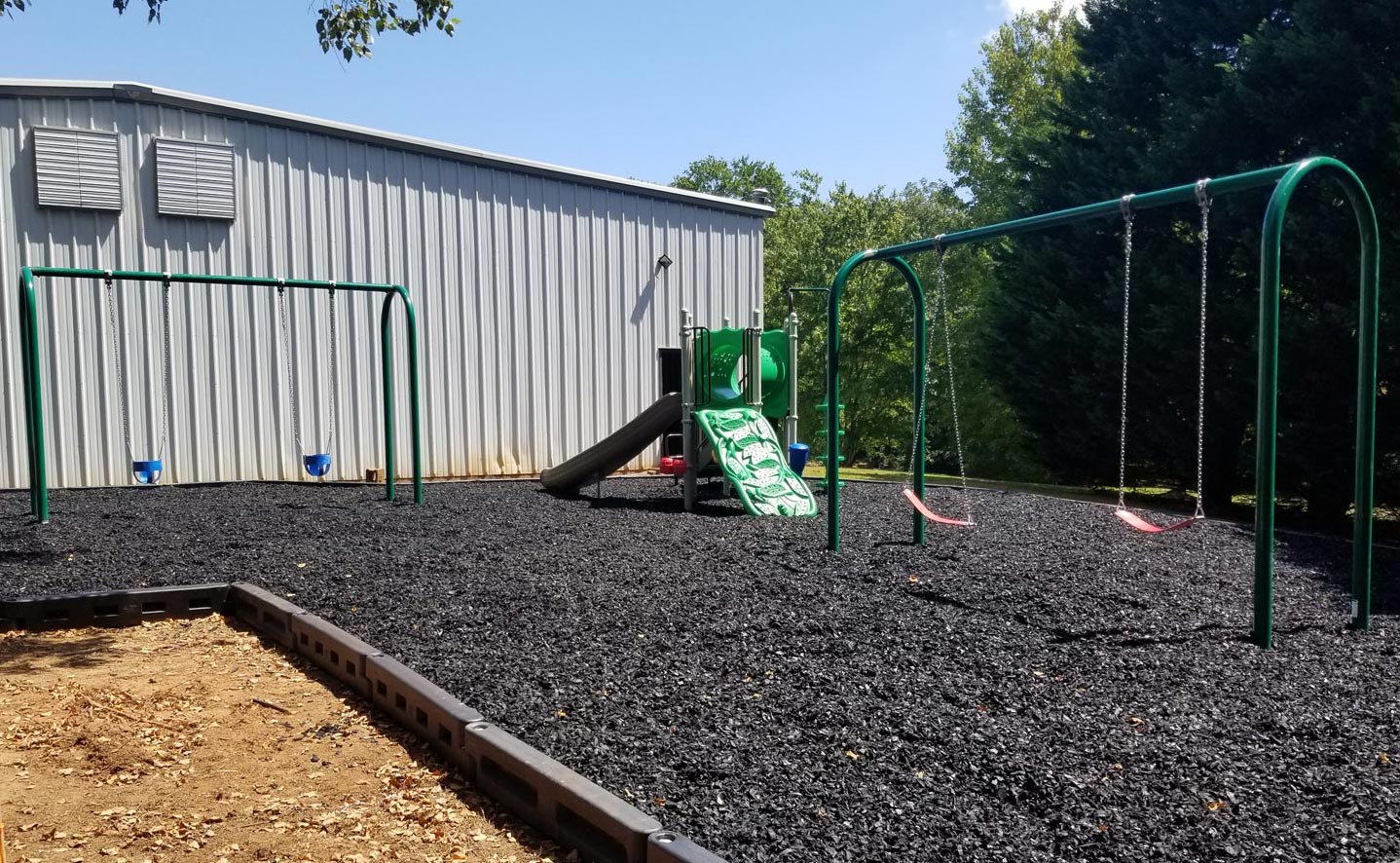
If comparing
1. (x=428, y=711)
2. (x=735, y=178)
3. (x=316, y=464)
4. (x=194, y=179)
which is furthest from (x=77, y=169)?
(x=735, y=178)

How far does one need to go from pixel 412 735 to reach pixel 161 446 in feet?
26.6

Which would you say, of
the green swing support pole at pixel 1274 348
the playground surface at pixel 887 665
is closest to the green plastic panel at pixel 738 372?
the playground surface at pixel 887 665

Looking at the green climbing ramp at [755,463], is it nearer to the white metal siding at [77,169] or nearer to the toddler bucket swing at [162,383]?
the toddler bucket swing at [162,383]

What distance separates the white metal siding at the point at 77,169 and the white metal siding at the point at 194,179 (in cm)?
40

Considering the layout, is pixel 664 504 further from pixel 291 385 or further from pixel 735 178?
pixel 735 178

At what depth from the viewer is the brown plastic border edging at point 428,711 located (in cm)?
253

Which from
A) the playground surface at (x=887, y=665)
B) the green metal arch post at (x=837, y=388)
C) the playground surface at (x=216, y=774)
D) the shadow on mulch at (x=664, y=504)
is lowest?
the playground surface at (x=216, y=774)

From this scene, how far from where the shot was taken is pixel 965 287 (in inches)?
1130

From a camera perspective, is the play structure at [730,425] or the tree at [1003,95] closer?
the play structure at [730,425]

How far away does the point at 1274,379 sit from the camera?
4.37m

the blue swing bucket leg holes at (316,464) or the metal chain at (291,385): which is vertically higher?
the metal chain at (291,385)

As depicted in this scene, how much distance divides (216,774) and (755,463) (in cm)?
656

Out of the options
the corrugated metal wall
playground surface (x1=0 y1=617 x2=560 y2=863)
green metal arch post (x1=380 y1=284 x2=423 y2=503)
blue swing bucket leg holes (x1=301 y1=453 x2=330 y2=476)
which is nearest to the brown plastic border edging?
playground surface (x1=0 y1=617 x2=560 y2=863)

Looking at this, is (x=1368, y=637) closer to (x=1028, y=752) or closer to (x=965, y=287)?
(x=1028, y=752)
